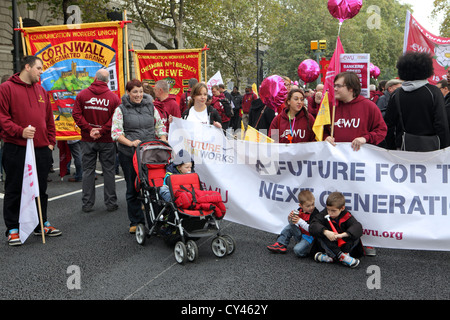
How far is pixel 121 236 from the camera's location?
6031mm

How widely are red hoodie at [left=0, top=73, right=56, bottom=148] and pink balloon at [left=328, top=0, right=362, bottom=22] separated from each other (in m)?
3.89

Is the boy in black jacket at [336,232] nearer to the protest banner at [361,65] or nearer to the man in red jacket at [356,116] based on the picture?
the man in red jacket at [356,116]

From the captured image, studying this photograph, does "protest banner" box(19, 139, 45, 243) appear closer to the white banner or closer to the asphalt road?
the white banner

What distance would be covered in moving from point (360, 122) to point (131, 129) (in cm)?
281

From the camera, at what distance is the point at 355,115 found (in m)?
5.14

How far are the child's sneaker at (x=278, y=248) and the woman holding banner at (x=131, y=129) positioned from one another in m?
1.79

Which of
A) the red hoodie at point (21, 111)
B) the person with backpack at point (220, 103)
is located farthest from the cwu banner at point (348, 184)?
the person with backpack at point (220, 103)

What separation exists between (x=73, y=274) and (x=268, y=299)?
1950 mm

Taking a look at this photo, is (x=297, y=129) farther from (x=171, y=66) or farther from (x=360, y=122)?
(x=171, y=66)

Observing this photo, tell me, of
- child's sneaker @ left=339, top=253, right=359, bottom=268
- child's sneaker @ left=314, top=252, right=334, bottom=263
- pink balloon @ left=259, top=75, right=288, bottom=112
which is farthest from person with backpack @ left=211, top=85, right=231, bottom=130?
child's sneaker @ left=339, top=253, right=359, bottom=268

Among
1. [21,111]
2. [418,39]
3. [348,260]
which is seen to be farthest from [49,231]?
[418,39]

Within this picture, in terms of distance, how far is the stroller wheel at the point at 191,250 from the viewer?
4871mm

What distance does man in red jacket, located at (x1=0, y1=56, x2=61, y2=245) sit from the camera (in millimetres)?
5543

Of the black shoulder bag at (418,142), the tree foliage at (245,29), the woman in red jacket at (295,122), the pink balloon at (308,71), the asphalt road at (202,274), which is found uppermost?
the tree foliage at (245,29)
